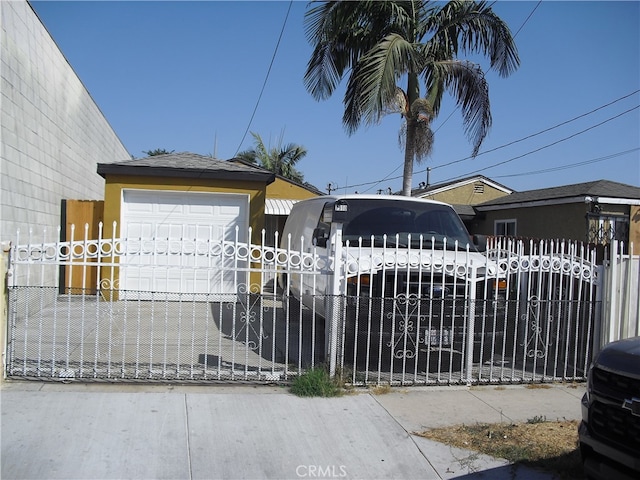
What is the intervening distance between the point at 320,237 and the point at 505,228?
14.5 m

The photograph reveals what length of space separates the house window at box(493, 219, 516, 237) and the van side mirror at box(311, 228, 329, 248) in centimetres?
1341

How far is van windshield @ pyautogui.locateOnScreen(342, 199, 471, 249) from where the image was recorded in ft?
25.5

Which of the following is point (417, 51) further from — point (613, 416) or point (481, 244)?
point (613, 416)

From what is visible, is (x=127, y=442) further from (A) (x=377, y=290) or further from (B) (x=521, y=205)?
(B) (x=521, y=205)

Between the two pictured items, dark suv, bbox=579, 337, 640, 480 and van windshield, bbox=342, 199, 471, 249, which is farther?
van windshield, bbox=342, 199, 471, 249

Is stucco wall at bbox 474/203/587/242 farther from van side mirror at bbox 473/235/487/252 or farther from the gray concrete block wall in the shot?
the gray concrete block wall

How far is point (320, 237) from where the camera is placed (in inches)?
330

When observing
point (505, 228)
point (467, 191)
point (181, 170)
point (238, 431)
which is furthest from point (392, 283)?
point (467, 191)

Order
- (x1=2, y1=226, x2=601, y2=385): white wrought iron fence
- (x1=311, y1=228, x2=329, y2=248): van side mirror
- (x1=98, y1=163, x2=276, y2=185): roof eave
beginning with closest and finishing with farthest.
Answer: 1. (x1=2, y1=226, x2=601, y2=385): white wrought iron fence
2. (x1=311, y1=228, x2=329, y2=248): van side mirror
3. (x1=98, y1=163, x2=276, y2=185): roof eave

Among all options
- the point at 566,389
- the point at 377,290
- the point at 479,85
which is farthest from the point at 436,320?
the point at 479,85

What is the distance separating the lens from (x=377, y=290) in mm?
6656

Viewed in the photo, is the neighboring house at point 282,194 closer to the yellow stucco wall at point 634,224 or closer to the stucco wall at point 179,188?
the stucco wall at point 179,188

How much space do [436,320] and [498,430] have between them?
5.30 feet

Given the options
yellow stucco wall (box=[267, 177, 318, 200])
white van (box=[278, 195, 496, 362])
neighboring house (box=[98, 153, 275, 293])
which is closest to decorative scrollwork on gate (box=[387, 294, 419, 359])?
white van (box=[278, 195, 496, 362])
